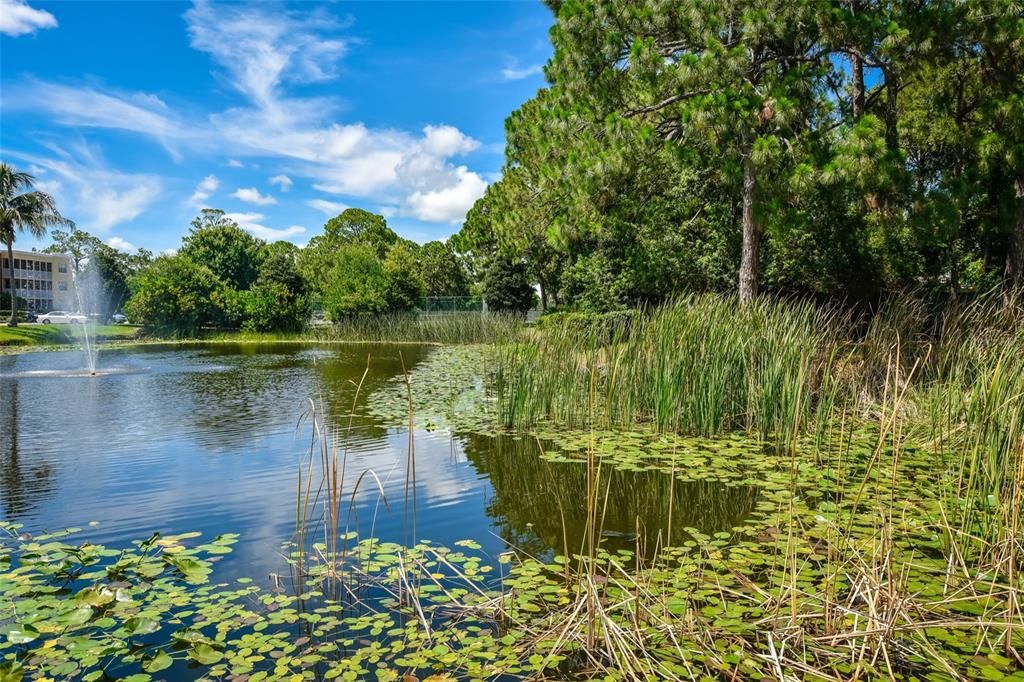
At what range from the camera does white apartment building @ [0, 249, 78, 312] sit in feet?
172

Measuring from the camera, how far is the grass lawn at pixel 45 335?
2508 centimetres

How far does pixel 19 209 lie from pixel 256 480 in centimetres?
3256

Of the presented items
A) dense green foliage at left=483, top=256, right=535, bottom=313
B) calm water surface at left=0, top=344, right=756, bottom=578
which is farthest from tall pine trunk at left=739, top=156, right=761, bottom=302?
dense green foliage at left=483, top=256, right=535, bottom=313

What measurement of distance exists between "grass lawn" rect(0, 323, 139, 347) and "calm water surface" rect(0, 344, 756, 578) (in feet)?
58.7

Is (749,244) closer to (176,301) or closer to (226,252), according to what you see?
(176,301)

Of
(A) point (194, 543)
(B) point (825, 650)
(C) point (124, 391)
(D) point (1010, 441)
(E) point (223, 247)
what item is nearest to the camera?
(B) point (825, 650)

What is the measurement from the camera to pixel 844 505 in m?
4.58

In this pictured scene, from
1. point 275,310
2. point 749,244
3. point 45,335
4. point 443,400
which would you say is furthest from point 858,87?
point 45,335

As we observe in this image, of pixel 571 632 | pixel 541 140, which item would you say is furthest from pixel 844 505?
pixel 541 140

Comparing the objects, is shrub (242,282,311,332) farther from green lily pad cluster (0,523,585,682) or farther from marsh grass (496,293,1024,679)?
green lily pad cluster (0,523,585,682)

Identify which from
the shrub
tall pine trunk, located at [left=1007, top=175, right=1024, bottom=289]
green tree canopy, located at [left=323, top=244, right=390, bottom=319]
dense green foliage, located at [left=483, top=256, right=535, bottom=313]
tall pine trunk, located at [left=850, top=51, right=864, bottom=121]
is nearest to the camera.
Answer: tall pine trunk, located at [left=1007, top=175, right=1024, bottom=289]

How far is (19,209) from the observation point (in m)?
30.8

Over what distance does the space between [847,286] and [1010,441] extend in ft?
31.8

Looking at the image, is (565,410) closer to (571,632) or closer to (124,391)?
(571,632)
